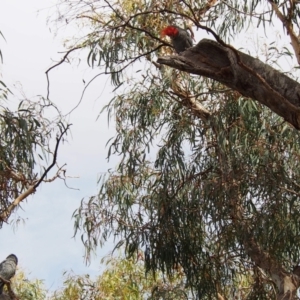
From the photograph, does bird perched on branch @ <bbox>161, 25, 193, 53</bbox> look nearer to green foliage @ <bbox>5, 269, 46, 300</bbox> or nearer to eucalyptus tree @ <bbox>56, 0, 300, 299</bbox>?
eucalyptus tree @ <bbox>56, 0, 300, 299</bbox>

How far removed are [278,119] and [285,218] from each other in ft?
2.15

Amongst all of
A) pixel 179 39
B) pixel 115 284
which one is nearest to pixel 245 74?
pixel 179 39

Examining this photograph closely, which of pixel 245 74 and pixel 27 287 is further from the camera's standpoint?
pixel 27 287

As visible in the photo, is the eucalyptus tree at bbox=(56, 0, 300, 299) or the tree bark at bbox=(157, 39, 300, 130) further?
the eucalyptus tree at bbox=(56, 0, 300, 299)

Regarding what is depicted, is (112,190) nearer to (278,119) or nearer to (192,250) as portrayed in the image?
(192,250)

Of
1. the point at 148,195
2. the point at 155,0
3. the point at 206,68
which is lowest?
the point at 206,68

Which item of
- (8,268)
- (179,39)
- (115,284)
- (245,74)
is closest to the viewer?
(245,74)

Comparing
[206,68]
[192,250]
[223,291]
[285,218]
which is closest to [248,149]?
[285,218]

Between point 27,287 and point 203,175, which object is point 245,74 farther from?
point 27,287

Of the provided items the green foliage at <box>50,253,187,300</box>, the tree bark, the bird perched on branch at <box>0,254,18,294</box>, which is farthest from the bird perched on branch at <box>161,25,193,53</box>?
the green foliage at <box>50,253,187,300</box>

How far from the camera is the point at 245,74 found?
2234mm

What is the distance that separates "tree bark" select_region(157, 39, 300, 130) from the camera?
2.18 metres

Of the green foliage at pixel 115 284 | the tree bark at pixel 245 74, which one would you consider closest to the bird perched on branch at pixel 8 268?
the tree bark at pixel 245 74

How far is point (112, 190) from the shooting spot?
5.04m
